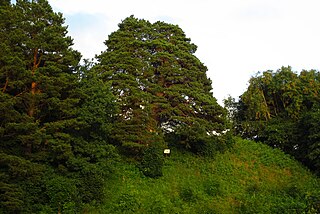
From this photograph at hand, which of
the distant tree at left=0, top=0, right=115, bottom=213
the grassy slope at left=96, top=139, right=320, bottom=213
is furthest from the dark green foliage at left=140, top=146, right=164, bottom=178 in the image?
the distant tree at left=0, top=0, right=115, bottom=213

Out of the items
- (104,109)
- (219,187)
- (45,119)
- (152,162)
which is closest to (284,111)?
(219,187)

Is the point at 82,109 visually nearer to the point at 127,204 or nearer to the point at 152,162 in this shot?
the point at 127,204

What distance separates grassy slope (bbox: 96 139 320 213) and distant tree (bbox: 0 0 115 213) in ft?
8.11

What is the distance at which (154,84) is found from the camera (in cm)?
2730

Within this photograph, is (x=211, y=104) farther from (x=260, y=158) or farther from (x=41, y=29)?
(x=41, y=29)

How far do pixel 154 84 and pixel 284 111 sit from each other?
1568cm

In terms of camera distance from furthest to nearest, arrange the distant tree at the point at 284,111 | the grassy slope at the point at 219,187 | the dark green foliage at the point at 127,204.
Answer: the distant tree at the point at 284,111
the grassy slope at the point at 219,187
the dark green foliage at the point at 127,204

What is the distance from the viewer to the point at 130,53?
2739cm

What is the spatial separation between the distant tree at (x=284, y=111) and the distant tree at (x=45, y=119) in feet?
58.8

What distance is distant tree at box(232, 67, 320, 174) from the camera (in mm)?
32250

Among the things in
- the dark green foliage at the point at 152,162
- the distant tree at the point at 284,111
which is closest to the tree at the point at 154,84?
the dark green foliage at the point at 152,162

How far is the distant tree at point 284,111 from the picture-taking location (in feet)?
106

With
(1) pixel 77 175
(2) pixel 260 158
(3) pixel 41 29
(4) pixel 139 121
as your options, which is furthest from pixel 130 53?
(2) pixel 260 158

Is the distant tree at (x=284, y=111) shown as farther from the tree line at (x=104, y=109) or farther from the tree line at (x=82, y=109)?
the tree line at (x=82, y=109)
